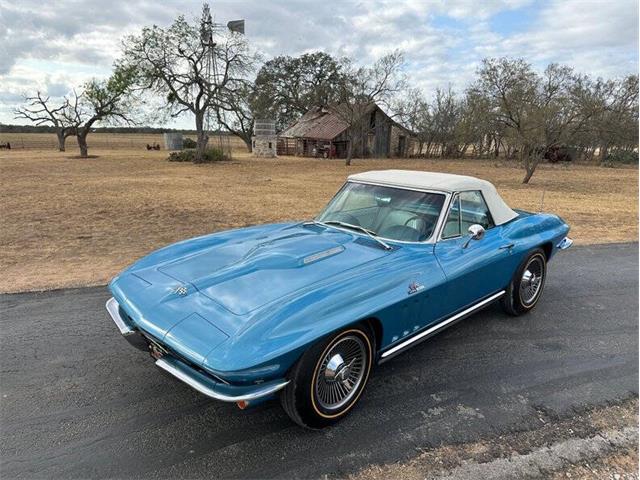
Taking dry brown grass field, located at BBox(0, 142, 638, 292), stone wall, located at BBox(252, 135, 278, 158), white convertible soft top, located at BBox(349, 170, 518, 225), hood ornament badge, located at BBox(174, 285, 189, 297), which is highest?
stone wall, located at BBox(252, 135, 278, 158)

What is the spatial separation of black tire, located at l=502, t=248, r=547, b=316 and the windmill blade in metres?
30.4

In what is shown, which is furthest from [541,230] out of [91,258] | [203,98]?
[203,98]

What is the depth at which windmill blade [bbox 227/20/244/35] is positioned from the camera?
29.0 metres

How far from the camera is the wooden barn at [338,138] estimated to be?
42000mm

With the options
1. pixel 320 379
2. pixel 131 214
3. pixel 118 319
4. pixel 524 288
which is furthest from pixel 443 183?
pixel 131 214

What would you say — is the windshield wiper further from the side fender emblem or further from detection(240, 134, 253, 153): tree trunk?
detection(240, 134, 253, 153): tree trunk

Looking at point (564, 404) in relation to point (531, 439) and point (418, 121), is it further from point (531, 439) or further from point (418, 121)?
point (418, 121)

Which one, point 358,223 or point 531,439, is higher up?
point 358,223

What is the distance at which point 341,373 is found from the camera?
254 centimetres

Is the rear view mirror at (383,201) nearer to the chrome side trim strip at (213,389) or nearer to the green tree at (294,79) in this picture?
the chrome side trim strip at (213,389)

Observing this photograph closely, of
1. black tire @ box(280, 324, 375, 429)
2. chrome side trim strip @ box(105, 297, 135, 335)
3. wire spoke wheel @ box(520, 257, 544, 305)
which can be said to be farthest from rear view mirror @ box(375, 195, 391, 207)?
chrome side trim strip @ box(105, 297, 135, 335)

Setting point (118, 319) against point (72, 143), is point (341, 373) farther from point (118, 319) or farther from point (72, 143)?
point (72, 143)

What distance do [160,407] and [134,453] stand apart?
0.40 metres

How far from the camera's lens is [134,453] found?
2338mm
